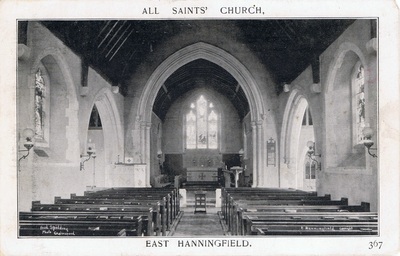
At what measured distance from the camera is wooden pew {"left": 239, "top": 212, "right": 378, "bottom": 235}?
188 inches

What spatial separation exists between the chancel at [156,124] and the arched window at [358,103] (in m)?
0.02

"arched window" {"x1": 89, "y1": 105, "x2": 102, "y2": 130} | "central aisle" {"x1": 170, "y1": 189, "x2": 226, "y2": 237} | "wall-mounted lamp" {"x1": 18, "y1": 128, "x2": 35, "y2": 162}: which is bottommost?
"central aisle" {"x1": 170, "y1": 189, "x2": 226, "y2": 237}

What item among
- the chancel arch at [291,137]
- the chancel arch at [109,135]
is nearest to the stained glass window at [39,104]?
the chancel arch at [109,135]

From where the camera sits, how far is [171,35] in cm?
1489

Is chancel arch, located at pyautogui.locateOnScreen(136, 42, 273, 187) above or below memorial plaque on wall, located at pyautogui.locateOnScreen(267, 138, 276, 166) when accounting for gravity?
above

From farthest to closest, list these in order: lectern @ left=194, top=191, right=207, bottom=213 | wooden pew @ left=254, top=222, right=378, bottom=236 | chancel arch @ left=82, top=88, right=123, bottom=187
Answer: chancel arch @ left=82, top=88, right=123, bottom=187 → lectern @ left=194, top=191, right=207, bottom=213 → wooden pew @ left=254, top=222, right=378, bottom=236

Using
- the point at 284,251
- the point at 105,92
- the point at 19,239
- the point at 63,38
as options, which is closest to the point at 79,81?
the point at 63,38

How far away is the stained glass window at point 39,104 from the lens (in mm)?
8680

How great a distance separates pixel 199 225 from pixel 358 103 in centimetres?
449

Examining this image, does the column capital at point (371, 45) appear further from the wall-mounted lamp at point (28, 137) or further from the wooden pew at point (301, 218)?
the wall-mounted lamp at point (28, 137)

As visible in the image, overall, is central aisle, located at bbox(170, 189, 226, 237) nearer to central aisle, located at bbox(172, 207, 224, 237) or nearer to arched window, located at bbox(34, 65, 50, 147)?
central aisle, located at bbox(172, 207, 224, 237)

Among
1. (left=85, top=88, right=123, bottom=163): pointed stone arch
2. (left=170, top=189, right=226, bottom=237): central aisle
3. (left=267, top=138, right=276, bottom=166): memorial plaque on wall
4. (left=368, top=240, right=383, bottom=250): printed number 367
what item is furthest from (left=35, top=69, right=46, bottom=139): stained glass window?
(left=267, top=138, right=276, bottom=166): memorial plaque on wall

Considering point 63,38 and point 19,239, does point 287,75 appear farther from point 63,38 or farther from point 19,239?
point 19,239

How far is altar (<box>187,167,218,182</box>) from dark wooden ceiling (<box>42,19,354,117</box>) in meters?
5.04
